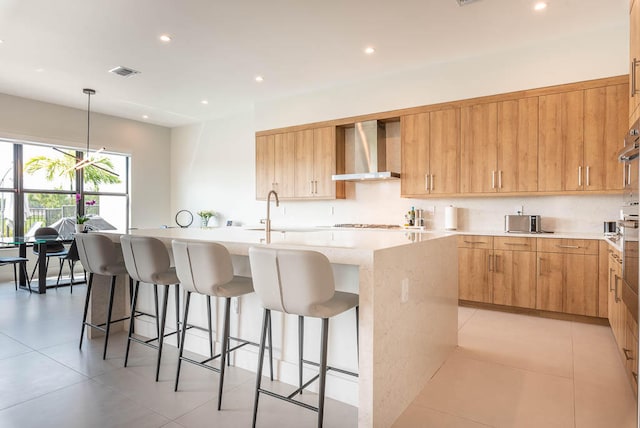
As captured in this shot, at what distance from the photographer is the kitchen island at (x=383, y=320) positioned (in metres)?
1.80

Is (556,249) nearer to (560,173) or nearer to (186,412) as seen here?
(560,173)

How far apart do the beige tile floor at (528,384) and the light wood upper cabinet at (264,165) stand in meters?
3.75

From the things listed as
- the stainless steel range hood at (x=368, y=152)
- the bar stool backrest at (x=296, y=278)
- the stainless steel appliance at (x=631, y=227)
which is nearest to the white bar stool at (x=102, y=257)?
the bar stool backrest at (x=296, y=278)

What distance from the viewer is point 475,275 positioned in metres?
4.20

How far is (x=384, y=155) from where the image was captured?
5297 millimetres

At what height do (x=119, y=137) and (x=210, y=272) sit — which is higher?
(x=119, y=137)

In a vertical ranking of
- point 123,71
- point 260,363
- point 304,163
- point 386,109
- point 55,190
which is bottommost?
point 260,363

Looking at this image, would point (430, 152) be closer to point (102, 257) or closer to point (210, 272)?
point (210, 272)

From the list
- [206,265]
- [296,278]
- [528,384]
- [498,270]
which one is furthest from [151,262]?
[498,270]

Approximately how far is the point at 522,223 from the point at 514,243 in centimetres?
37

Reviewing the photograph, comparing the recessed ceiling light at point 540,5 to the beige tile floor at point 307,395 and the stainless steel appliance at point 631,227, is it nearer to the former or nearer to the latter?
the stainless steel appliance at point 631,227

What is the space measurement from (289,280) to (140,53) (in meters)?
3.86

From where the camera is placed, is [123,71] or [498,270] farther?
[123,71]

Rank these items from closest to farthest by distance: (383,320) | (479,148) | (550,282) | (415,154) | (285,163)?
1. (383,320)
2. (550,282)
3. (479,148)
4. (415,154)
5. (285,163)
